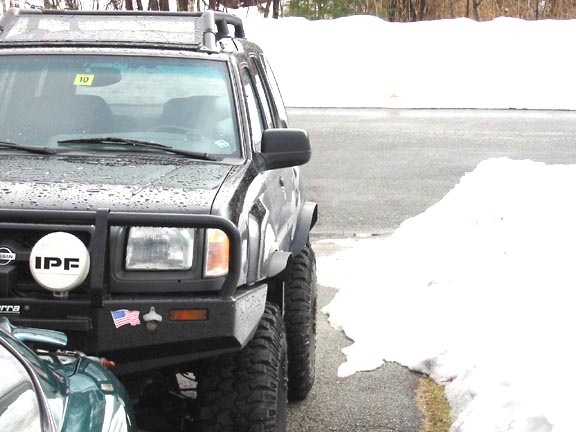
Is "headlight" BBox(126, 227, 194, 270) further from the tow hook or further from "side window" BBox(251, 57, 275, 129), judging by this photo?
"side window" BBox(251, 57, 275, 129)

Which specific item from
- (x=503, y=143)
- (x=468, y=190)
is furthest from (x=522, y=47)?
(x=468, y=190)

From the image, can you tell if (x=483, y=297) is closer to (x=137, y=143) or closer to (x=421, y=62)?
(x=137, y=143)

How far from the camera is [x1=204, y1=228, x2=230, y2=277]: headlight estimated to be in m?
4.20

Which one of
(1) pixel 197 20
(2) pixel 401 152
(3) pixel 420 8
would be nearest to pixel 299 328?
(1) pixel 197 20

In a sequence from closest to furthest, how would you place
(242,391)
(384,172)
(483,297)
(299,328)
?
1. (242,391)
2. (299,328)
3. (483,297)
4. (384,172)

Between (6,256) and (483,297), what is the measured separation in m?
3.29

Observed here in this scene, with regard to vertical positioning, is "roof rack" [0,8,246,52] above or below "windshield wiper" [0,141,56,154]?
above

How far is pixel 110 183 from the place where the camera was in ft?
14.7

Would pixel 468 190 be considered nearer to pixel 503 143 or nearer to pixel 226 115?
pixel 226 115

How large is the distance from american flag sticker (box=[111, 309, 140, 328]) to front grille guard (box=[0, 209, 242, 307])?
72 millimetres

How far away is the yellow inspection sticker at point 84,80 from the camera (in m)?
5.44

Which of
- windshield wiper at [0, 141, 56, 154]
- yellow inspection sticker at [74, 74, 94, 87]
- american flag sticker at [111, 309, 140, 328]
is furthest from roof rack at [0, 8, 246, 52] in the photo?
american flag sticker at [111, 309, 140, 328]

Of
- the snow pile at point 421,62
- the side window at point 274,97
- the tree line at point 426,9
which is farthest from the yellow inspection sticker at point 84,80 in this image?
the tree line at point 426,9

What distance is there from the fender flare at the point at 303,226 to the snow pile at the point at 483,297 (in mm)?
875
